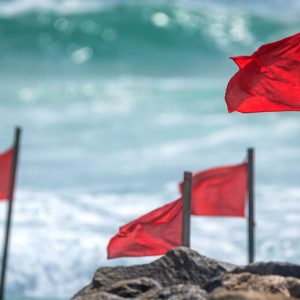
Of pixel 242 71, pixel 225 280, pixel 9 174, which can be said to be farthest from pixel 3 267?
pixel 225 280

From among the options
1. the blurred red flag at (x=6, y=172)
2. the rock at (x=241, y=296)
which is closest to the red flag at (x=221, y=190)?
the blurred red flag at (x=6, y=172)

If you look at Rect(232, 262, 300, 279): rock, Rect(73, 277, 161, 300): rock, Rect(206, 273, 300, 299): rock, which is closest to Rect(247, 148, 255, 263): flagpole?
Rect(73, 277, 161, 300): rock

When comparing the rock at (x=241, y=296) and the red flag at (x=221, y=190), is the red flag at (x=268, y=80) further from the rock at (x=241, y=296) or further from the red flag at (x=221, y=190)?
the red flag at (x=221, y=190)

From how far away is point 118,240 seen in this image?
24438 mm

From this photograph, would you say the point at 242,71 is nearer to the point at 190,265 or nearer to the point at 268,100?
the point at 268,100

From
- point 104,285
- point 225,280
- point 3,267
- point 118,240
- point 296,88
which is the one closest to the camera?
point 225,280

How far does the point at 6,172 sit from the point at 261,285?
1831 centimetres

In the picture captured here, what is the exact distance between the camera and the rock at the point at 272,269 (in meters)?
15.6

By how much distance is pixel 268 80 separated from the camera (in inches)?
762

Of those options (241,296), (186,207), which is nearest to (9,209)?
(186,207)

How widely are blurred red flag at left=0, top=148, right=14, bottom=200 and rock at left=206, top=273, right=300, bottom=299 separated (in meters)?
17.4

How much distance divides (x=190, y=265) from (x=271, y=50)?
193 inches

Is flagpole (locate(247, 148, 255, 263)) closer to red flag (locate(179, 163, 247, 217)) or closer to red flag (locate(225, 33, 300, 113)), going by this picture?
red flag (locate(179, 163, 247, 217))

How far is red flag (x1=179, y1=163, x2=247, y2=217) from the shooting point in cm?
3039
